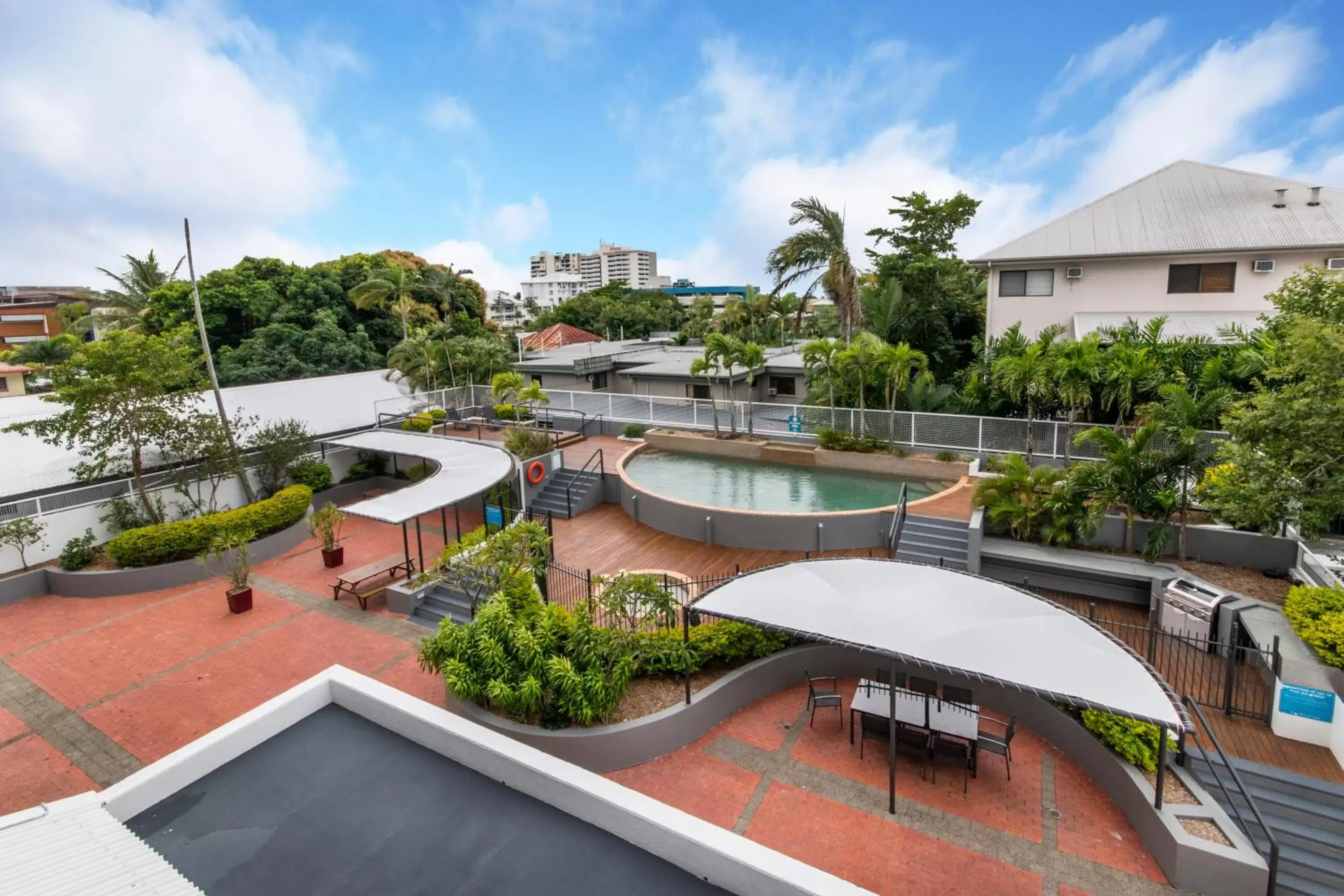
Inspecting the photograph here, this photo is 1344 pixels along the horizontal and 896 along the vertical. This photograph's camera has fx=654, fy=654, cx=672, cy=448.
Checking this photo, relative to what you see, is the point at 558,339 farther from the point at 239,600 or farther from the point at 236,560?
the point at 239,600

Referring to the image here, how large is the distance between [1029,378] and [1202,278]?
23.1ft

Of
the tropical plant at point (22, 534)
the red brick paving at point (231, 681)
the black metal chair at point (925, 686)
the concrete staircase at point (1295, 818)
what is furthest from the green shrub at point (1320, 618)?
the tropical plant at point (22, 534)

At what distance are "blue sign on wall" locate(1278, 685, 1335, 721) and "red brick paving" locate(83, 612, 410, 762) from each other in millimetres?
12306

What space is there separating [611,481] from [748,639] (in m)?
8.64

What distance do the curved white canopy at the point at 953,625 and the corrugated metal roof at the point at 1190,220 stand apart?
635 inches

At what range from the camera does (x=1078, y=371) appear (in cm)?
1550

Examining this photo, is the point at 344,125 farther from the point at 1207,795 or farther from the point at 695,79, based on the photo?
the point at 1207,795

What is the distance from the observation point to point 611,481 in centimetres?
1739

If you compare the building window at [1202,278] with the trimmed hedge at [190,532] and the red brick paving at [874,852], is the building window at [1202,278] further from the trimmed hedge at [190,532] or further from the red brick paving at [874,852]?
the trimmed hedge at [190,532]

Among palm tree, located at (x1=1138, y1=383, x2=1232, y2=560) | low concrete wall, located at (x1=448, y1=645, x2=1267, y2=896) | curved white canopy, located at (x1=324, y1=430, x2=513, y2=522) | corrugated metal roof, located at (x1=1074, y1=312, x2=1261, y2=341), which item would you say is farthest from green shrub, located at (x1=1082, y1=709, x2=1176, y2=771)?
corrugated metal roof, located at (x1=1074, y1=312, x2=1261, y2=341)

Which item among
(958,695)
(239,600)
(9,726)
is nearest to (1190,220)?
(958,695)

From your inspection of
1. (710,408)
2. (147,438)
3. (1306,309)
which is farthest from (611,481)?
(1306,309)

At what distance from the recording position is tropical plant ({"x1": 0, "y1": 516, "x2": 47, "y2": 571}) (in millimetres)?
13656

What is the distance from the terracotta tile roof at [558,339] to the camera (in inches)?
1679
